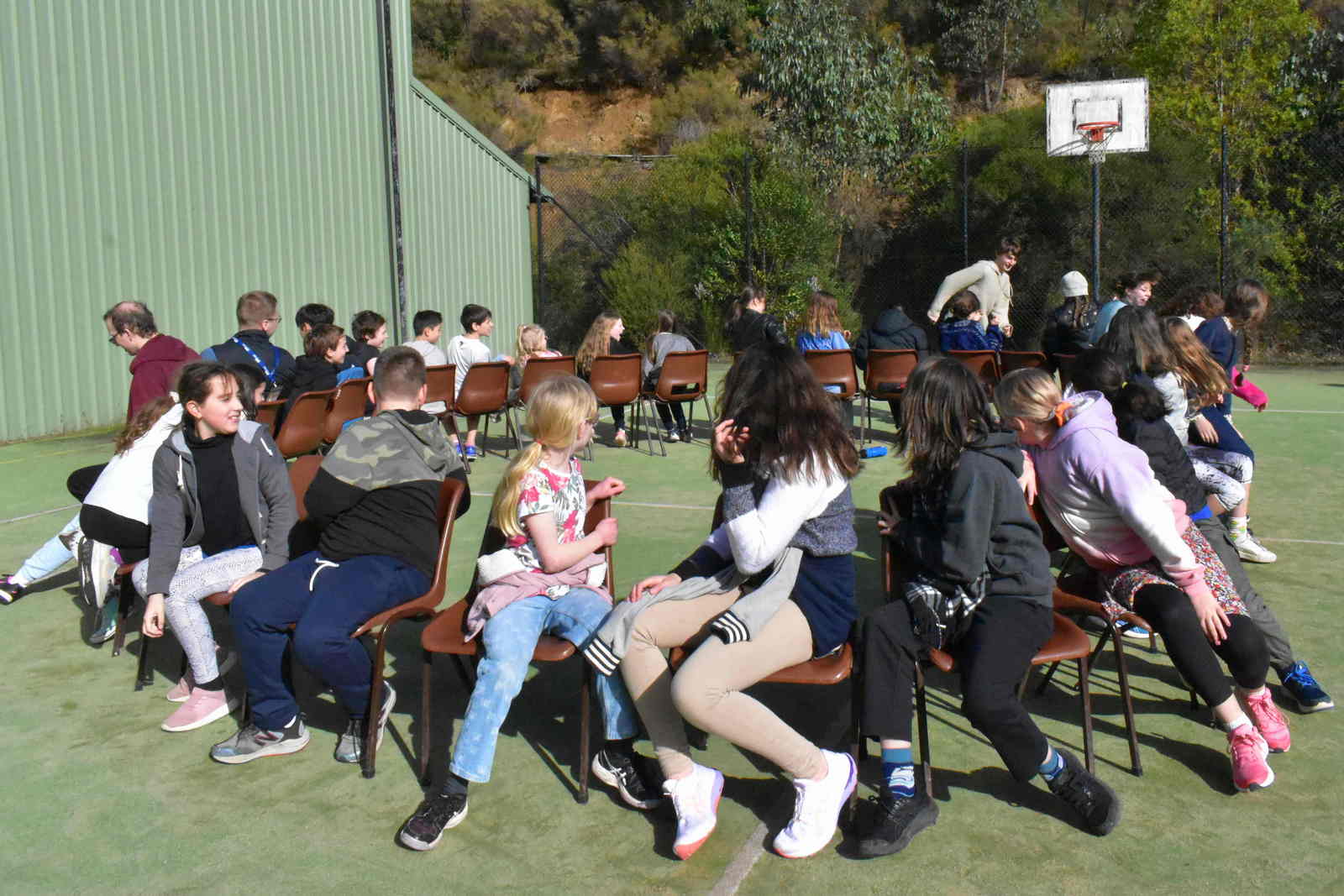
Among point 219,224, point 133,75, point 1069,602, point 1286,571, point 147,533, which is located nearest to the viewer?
point 1069,602

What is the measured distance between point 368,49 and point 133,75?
379 cm

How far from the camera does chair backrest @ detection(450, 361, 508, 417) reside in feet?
27.7

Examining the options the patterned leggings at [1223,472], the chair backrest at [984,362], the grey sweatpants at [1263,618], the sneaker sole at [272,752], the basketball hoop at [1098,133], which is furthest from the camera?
the basketball hoop at [1098,133]

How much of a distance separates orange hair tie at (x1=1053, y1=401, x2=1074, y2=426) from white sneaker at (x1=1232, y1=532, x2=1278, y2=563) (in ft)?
7.71

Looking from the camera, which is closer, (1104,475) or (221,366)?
(1104,475)

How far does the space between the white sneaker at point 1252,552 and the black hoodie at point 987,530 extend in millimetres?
2701

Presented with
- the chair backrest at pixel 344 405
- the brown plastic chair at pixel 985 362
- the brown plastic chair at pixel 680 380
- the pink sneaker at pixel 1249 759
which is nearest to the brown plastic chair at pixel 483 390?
the chair backrest at pixel 344 405

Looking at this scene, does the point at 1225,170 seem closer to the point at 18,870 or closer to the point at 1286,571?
the point at 1286,571

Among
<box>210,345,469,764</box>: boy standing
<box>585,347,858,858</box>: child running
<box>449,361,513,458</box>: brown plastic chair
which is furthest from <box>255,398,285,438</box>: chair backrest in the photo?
<box>585,347,858,858</box>: child running

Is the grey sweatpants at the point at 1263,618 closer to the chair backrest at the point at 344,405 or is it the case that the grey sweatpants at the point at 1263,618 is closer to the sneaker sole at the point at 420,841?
the sneaker sole at the point at 420,841

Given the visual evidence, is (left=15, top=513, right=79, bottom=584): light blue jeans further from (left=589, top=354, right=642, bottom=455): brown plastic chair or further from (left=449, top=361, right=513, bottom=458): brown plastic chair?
(left=589, top=354, right=642, bottom=455): brown plastic chair

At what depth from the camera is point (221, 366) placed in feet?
12.6

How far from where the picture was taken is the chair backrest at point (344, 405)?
7.29 meters

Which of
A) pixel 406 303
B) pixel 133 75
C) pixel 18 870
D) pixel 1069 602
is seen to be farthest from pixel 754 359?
pixel 406 303
